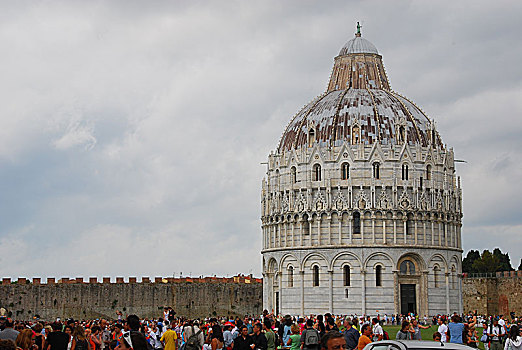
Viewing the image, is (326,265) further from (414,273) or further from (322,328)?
(322,328)

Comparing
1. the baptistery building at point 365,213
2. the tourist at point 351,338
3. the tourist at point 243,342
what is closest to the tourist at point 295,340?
the tourist at point 351,338

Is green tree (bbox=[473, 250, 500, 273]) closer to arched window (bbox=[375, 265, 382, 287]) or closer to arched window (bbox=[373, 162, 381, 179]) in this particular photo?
arched window (bbox=[375, 265, 382, 287])

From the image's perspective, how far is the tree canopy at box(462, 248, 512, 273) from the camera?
11012 centimetres

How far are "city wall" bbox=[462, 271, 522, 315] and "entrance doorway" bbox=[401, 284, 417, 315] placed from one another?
18.7m

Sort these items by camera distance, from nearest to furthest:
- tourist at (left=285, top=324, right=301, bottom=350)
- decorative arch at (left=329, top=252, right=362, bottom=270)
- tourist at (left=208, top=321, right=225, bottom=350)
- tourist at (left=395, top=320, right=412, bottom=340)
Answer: tourist at (left=208, top=321, right=225, bottom=350) → tourist at (left=285, top=324, right=301, bottom=350) → tourist at (left=395, top=320, right=412, bottom=340) → decorative arch at (left=329, top=252, right=362, bottom=270)

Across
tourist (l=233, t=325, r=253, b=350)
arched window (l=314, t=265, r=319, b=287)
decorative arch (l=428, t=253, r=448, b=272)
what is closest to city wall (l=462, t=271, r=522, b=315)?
decorative arch (l=428, t=253, r=448, b=272)

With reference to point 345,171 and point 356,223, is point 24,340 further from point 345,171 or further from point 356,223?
point 345,171

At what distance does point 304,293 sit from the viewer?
243 feet

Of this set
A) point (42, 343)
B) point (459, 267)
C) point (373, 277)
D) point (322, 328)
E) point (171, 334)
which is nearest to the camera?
point (42, 343)

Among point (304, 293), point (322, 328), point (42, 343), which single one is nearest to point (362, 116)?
point (304, 293)

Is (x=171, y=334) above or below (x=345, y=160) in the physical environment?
below

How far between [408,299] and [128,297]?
26880 mm

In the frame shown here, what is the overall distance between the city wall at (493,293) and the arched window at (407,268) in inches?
753

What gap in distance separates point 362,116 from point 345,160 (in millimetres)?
4566
